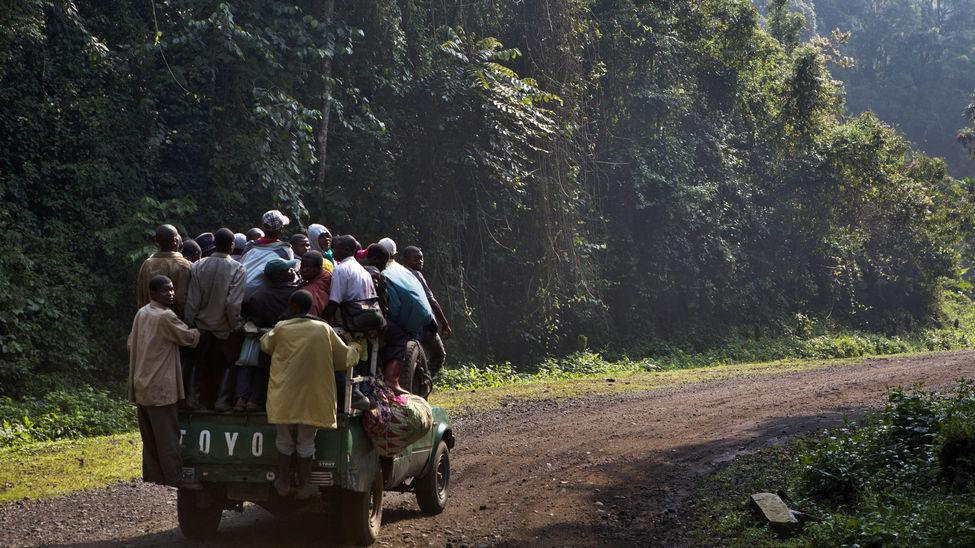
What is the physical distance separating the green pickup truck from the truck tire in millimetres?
955

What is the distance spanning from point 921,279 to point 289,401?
1459 inches

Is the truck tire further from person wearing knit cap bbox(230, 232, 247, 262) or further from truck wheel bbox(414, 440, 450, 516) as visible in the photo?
person wearing knit cap bbox(230, 232, 247, 262)

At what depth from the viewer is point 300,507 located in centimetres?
721

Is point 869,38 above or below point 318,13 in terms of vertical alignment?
above

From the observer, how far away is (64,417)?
1422 centimetres

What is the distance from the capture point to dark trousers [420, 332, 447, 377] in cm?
887

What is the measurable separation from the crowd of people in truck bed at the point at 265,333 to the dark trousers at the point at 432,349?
41 cm

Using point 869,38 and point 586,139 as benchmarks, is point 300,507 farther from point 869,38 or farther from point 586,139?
point 869,38

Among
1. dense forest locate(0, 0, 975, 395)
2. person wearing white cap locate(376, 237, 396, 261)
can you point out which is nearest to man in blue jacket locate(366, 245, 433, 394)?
person wearing white cap locate(376, 237, 396, 261)

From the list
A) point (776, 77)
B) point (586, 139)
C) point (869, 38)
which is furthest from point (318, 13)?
point (869, 38)

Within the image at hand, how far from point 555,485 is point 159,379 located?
427 cm

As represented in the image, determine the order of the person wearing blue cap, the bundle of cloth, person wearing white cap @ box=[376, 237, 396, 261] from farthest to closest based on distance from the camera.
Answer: person wearing white cap @ box=[376, 237, 396, 261] < the bundle of cloth < the person wearing blue cap

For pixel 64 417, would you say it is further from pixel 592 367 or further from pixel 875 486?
pixel 592 367

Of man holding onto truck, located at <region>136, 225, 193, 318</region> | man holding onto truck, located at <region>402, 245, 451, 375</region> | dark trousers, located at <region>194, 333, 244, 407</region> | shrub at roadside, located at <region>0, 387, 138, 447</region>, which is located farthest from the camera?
shrub at roadside, located at <region>0, 387, 138, 447</region>
